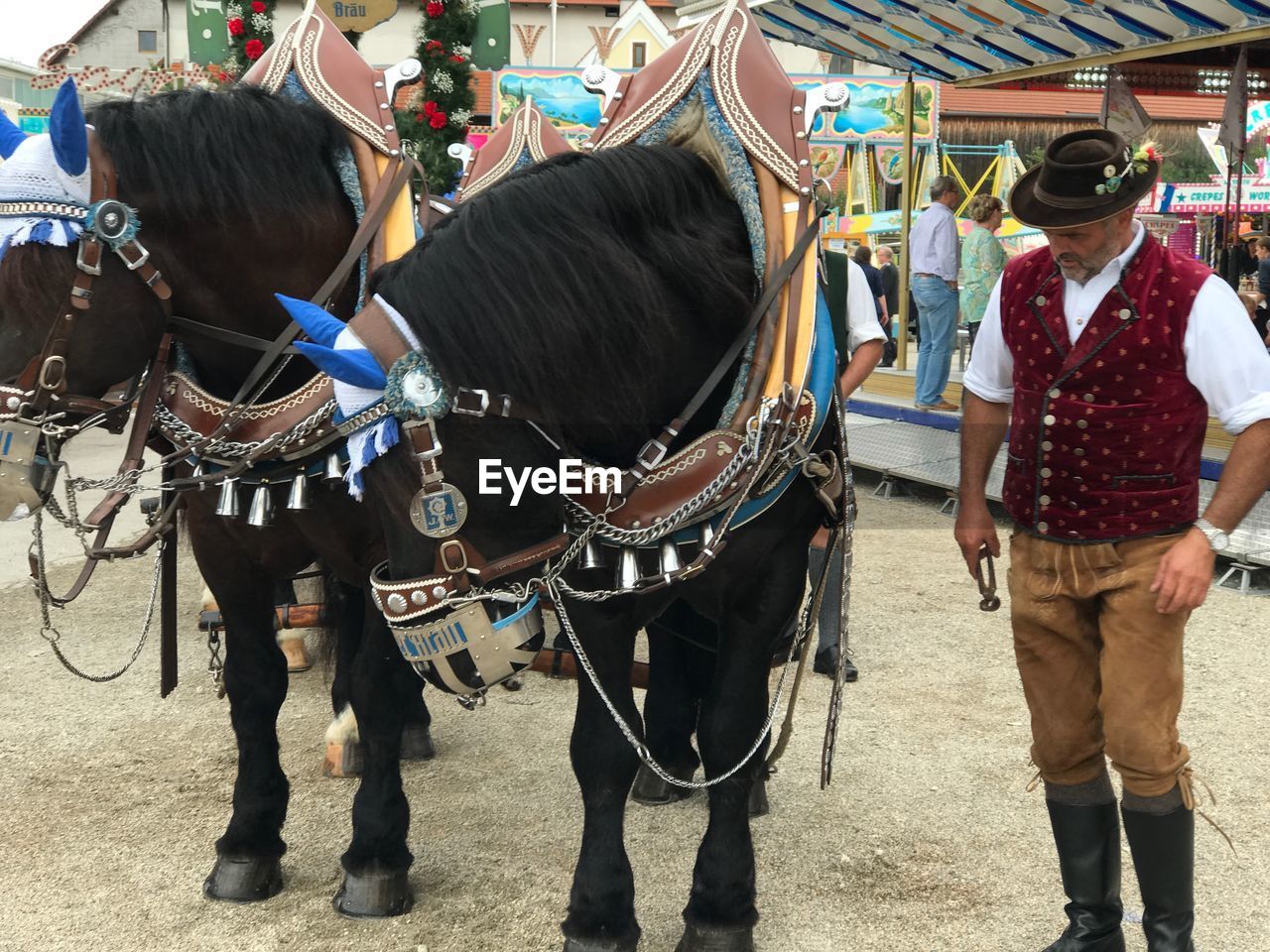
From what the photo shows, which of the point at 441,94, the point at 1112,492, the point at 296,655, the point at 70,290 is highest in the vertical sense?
the point at 441,94

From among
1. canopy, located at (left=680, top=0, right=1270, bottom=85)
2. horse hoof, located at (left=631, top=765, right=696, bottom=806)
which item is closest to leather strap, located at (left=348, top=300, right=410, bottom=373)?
horse hoof, located at (left=631, top=765, right=696, bottom=806)

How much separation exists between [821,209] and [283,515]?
1.32 meters

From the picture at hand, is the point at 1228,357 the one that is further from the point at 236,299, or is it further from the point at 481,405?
the point at 236,299

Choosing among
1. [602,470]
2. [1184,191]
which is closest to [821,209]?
[602,470]

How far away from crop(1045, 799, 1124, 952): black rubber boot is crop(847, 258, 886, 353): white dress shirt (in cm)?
140

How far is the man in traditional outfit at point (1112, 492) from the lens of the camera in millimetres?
2043

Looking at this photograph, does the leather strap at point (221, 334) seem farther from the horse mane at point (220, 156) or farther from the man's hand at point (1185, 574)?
the man's hand at point (1185, 574)

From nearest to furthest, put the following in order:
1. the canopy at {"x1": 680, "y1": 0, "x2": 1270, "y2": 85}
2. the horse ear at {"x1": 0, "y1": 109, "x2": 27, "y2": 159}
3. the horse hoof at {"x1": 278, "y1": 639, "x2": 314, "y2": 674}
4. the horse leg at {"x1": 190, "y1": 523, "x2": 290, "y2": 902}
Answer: the horse ear at {"x1": 0, "y1": 109, "x2": 27, "y2": 159}
the horse leg at {"x1": 190, "y1": 523, "x2": 290, "y2": 902}
the horse hoof at {"x1": 278, "y1": 639, "x2": 314, "y2": 674}
the canopy at {"x1": 680, "y1": 0, "x2": 1270, "y2": 85}

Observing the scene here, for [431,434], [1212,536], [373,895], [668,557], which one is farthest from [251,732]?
[1212,536]

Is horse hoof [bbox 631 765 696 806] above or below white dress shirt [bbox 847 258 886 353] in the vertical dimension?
below

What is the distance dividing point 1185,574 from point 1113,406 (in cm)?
32

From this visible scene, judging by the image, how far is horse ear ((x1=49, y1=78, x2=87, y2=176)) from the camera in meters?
2.11

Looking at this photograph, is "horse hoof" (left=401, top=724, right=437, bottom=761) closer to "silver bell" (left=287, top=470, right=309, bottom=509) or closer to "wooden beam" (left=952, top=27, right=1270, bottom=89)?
"silver bell" (left=287, top=470, right=309, bottom=509)

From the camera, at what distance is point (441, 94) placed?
5.97m
